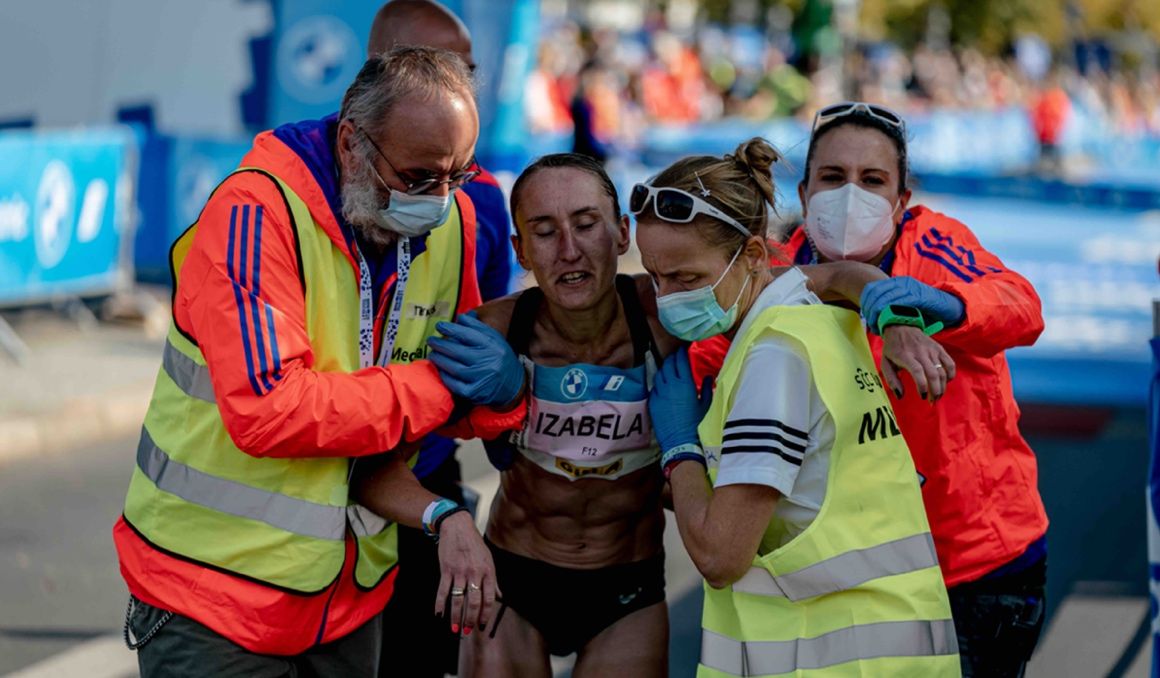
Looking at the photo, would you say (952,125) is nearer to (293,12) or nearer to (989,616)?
(293,12)

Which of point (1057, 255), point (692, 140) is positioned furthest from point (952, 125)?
point (1057, 255)

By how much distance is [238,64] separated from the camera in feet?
44.6

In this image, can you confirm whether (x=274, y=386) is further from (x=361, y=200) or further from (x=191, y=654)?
(x=191, y=654)

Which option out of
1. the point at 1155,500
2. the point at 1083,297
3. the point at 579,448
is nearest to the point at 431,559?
the point at 579,448

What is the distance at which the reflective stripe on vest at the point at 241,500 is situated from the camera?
9.72 feet

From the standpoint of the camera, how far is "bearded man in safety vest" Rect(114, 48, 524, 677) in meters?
2.85

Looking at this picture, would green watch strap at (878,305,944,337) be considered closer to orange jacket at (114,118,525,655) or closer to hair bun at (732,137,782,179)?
hair bun at (732,137,782,179)

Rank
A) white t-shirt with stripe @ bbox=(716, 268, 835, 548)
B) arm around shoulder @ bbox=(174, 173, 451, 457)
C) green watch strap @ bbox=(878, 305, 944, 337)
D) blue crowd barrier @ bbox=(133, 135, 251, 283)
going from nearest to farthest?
white t-shirt with stripe @ bbox=(716, 268, 835, 548), arm around shoulder @ bbox=(174, 173, 451, 457), green watch strap @ bbox=(878, 305, 944, 337), blue crowd barrier @ bbox=(133, 135, 251, 283)

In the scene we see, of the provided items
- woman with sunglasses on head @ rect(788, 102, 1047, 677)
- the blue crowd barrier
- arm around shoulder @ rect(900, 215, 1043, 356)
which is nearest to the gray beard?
woman with sunglasses on head @ rect(788, 102, 1047, 677)

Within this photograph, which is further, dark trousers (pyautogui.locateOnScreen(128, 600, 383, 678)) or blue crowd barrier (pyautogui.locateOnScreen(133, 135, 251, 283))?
blue crowd barrier (pyautogui.locateOnScreen(133, 135, 251, 283))

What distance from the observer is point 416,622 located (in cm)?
399

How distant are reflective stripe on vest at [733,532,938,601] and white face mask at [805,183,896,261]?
94 cm

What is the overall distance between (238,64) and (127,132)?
8.04ft

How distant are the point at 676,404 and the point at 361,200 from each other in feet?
2.53
